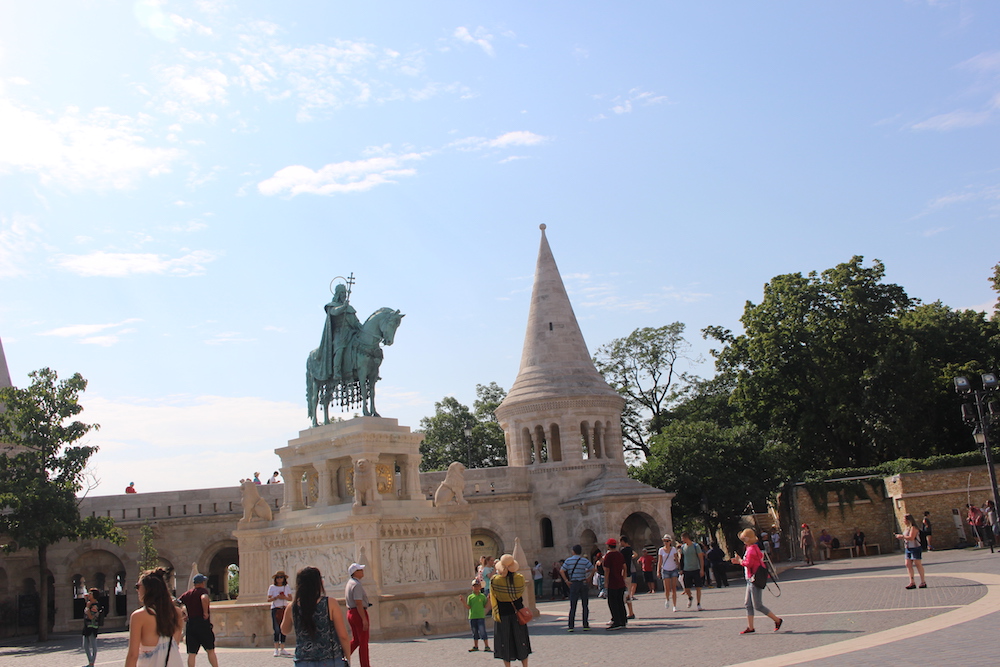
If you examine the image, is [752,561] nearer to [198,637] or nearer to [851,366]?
[198,637]

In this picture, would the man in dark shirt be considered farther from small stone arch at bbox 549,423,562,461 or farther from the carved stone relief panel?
small stone arch at bbox 549,423,562,461

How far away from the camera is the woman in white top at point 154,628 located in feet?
18.3

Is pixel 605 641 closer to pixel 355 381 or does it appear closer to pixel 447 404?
pixel 355 381

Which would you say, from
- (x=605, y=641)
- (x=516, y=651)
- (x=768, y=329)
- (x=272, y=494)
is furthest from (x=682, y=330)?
(x=516, y=651)

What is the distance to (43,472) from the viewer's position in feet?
79.0

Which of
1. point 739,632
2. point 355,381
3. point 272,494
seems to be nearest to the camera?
point 739,632

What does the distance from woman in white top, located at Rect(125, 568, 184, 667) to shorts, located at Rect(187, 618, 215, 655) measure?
3.72 meters

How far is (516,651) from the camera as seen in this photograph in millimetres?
8359

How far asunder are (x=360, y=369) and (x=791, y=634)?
10332 mm

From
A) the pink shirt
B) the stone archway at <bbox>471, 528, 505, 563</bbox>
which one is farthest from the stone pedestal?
the stone archway at <bbox>471, 528, 505, 563</bbox>

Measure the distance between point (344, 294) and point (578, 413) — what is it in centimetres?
1324

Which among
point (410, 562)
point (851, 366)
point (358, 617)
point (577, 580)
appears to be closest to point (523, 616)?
point (358, 617)

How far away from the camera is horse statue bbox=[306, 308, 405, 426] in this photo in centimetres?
1817

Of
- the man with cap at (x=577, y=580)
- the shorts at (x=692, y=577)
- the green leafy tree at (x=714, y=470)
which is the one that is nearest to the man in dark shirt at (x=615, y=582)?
the man with cap at (x=577, y=580)
